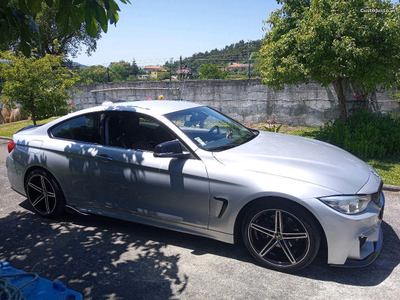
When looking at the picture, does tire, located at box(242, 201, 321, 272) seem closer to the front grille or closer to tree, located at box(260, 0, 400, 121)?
the front grille

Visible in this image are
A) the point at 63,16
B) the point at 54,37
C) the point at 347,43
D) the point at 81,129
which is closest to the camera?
the point at 63,16

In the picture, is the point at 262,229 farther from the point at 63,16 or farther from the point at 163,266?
the point at 63,16

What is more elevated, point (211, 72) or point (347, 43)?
point (347, 43)

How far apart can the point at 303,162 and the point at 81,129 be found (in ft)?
9.29

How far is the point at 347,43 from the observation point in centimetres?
727

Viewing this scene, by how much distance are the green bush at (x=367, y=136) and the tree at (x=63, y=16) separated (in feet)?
19.3

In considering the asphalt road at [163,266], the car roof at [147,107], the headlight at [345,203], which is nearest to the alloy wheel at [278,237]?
the asphalt road at [163,266]

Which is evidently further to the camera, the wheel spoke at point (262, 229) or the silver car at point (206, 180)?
the wheel spoke at point (262, 229)

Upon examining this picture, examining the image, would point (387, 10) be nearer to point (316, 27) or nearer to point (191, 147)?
point (316, 27)

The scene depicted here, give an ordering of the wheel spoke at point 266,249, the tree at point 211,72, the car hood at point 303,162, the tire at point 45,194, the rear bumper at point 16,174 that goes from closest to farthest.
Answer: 1. the car hood at point 303,162
2. the wheel spoke at point 266,249
3. the tire at point 45,194
4. the rear bumper at point 16,174
5. the tree at point 211,72

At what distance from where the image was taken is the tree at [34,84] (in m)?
10.9

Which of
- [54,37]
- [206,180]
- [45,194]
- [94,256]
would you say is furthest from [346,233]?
[54,37]

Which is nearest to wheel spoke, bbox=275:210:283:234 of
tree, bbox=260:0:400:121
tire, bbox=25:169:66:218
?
tire, bbox=25:169:66:218

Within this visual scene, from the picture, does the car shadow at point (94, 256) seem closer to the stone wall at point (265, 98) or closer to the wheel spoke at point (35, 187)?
the wheel spoke at point (35, 187)
